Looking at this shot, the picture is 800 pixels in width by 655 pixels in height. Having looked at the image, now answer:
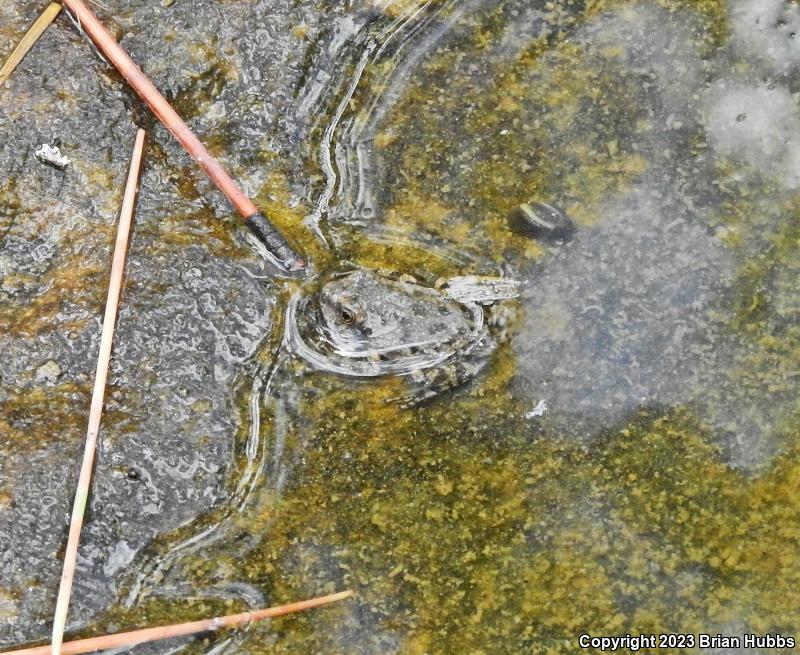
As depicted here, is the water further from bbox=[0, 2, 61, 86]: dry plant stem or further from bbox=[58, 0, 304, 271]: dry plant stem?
bbox=[0, 2, 61, 86]: dry plant stem

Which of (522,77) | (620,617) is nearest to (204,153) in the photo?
(522,77)

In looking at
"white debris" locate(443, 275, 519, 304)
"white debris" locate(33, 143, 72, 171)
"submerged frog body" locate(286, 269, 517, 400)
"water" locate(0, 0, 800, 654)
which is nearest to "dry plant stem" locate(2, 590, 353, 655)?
"water" locate(0, 0, 800, 654)

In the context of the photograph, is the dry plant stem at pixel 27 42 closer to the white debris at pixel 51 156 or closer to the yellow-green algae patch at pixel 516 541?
the white debris at pixel 51 156

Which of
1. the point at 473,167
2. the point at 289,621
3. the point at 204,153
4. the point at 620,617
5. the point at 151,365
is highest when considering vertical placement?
the point at 204,153

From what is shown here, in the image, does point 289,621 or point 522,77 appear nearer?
point 289,621

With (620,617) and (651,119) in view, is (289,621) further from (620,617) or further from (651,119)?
(651,119)

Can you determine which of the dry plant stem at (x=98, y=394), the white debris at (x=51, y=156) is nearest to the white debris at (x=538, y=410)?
the dry plant stem at (x=98, y=394)

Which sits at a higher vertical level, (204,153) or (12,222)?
(12,222)

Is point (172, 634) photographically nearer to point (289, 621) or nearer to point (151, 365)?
point (289, 621)
